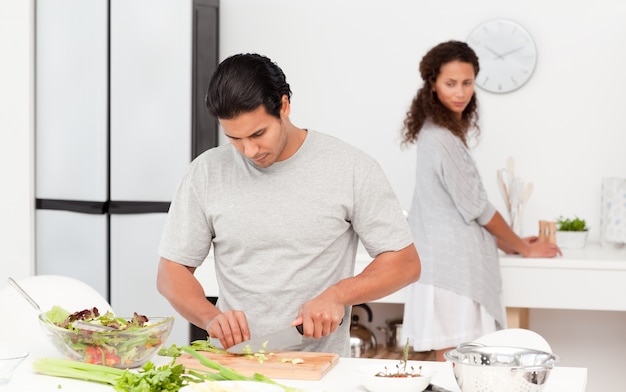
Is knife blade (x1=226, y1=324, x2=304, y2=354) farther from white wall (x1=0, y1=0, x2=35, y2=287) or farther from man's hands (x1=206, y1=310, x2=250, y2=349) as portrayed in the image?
white wall (x1=0, y1=0, x2=35, y2=287)

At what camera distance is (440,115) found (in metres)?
3.39

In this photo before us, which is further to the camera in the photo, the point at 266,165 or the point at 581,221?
the point at 581,221

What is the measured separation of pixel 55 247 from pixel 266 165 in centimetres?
Answer: 240

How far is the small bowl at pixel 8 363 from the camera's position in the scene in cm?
180

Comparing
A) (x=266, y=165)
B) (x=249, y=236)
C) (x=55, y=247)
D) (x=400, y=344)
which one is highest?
(x=266, y=165)

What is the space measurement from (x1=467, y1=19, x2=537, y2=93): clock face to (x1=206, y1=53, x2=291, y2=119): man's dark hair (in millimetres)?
2341

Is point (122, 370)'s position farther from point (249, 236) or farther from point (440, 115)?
A: point (440, 115)

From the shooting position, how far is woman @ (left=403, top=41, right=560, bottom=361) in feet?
11.0

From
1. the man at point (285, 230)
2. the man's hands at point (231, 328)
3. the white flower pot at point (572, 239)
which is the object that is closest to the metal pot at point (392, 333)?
the white flower pot at point (572, 239)

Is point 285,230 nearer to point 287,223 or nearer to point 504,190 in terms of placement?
point 287,223

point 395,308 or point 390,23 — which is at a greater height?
point 390,23

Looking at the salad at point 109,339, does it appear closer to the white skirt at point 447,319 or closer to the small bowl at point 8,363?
the small bowl at point 8,363

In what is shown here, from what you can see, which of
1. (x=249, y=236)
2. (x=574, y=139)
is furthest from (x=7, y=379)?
(x=574, y=139)

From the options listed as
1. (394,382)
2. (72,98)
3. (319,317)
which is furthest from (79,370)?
(72,98)
